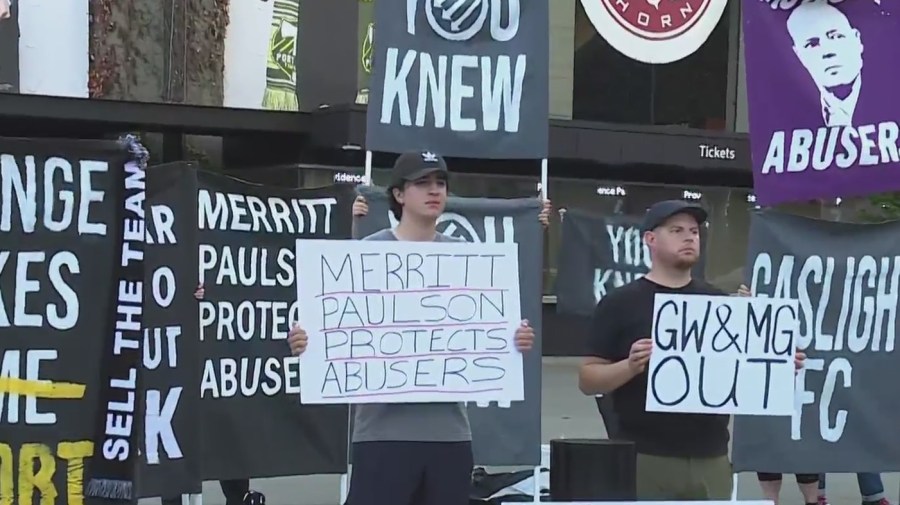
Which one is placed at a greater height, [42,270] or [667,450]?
[42,270]

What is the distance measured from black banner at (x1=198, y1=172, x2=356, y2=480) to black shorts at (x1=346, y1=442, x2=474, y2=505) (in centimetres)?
187

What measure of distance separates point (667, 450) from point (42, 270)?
2168 millimetres

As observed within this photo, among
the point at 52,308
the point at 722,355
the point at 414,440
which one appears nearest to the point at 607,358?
the point at 722,355

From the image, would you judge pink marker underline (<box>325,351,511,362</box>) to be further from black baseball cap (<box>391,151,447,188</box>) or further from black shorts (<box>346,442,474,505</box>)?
black baseball cap (<box>391,151,447,188</box>)

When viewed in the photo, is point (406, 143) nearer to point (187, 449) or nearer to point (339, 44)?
point (187, 449)

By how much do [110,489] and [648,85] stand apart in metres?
15.4

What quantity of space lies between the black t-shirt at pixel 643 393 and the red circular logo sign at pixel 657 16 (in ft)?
26.8

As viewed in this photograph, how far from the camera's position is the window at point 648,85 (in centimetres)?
1806

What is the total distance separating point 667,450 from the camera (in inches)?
Result: 170

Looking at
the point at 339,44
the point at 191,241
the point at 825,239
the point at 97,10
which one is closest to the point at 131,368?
the point at 191,241

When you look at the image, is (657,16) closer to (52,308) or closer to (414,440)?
(414,440)

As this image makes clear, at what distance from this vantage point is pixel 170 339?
5.45 meters

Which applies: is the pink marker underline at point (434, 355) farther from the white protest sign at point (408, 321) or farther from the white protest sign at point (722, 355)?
the white protest sign at point (722, 355)

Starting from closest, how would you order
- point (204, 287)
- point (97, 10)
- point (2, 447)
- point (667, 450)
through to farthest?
point (2, 447), point (667, 450), point (204, 287), point (97, 10)
